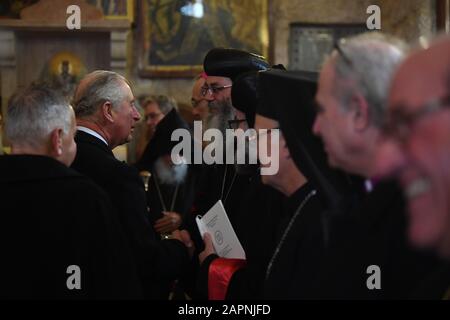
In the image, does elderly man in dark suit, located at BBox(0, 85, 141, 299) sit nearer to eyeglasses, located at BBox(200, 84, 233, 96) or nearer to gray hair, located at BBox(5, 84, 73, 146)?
gray hair, located at BBox(5, 84, 73, 146)

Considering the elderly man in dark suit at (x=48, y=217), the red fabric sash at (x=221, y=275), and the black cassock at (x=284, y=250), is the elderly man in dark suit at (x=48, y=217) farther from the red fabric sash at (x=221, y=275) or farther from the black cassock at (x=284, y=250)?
the black cassock at (x=284, y=250)

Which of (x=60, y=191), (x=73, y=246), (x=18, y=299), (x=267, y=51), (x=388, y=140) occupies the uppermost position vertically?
(x=267, y=51)

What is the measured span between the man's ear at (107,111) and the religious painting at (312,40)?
7.47 metres

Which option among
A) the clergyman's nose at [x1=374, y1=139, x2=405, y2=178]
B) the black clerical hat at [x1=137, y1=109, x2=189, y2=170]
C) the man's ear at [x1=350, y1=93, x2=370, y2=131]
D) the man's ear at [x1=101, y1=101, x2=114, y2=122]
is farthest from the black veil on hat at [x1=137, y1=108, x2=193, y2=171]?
the clergyman's nose at [x1=374, y1=139, x2=405, y2=178]

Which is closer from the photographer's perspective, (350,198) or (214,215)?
(350,198)

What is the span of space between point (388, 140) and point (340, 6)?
1009 cm

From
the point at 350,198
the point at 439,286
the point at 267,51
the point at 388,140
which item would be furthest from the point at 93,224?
the point at 267,51

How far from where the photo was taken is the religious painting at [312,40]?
35.0 ft

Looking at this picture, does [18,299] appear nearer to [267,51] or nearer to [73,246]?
[73,246]

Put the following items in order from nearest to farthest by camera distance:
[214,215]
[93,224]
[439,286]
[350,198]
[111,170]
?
1. [439,286]
2. [350,198]
3. [93,224]
4. [214,215]
5. [111,170]

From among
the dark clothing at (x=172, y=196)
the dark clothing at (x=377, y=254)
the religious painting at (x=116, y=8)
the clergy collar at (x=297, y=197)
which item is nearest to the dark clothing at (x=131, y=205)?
the clergy collar at (x=297, y=197)

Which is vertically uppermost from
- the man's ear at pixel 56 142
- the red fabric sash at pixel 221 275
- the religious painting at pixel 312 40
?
the religious painting at pixel 312 40

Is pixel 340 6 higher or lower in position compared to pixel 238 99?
higher

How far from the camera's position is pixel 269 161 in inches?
91.5
